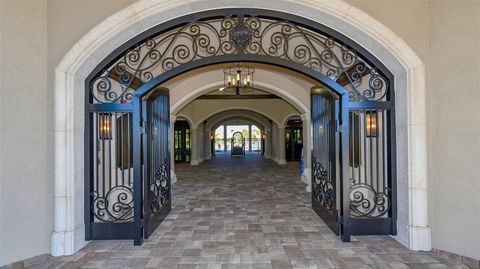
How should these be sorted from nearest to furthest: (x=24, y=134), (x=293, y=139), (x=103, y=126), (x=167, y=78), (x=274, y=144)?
(x=24, y=134) < (x=167, y=78) < (x=103, y=126) < (x=293, y=139) < (x=274, y=144)

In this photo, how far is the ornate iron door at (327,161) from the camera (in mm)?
3775

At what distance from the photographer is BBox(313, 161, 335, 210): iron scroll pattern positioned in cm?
441

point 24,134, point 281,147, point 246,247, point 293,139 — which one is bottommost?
point 246,247

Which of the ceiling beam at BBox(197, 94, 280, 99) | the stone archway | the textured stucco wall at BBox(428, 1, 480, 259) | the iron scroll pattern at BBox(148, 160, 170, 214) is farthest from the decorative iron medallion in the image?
the ceiling beam at BBox(197, 94, 280, 99)

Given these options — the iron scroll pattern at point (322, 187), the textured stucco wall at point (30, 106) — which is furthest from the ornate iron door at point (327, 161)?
the textured stucco wall at point (30, 106)

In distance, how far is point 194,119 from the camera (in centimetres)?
1416

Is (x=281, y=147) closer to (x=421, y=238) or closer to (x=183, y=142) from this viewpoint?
(x=183, y=142)

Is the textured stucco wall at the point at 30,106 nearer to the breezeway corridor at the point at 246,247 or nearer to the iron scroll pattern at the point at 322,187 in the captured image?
the breezeway corridor at the point at 246,247

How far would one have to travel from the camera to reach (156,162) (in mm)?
4617

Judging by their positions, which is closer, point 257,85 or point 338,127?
point 338,127

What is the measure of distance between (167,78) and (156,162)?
159 cm

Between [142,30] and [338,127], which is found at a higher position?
[142,30]

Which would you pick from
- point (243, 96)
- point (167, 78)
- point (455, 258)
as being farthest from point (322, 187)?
point (243, 96)

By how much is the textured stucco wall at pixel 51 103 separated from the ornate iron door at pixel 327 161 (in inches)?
40.7
